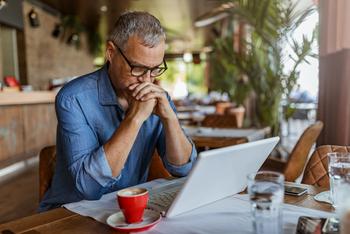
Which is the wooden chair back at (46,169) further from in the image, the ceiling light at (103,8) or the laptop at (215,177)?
the ceiling light at (103,8)

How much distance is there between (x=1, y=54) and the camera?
723 centimetres

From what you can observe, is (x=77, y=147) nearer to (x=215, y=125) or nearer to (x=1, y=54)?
(x=215, y=125)

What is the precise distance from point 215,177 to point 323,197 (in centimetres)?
42

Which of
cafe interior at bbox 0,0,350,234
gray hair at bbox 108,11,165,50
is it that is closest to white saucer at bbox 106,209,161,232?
cafe interior at bbox 0,0,350,234

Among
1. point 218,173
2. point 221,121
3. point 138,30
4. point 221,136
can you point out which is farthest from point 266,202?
point 221,121

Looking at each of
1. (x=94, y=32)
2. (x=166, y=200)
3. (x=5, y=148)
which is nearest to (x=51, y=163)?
(x=166, y=200)

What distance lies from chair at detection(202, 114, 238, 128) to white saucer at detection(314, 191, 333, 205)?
108 inches

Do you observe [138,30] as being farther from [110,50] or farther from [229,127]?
[229,127]

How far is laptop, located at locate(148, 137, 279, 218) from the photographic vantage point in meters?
0.77

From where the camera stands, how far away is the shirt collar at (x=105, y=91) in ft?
4.30

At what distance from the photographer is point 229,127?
361 centimetres

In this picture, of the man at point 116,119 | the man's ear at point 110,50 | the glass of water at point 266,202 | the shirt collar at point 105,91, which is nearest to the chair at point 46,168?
the man at point 116,119

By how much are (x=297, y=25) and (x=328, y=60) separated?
122 cm

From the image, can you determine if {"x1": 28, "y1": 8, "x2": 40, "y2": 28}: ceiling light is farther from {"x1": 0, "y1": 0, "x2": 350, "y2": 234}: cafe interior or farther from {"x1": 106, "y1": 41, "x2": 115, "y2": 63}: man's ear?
{"x1": 106, "y1": 41, "x2": 115, "y2": 63}: man's ear
